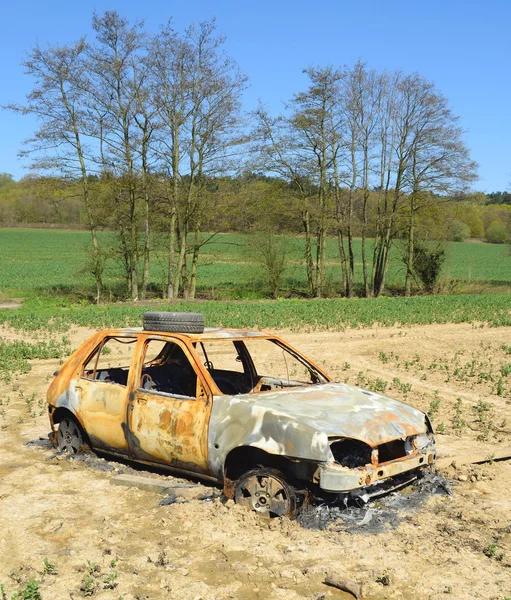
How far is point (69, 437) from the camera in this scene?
7.38 m

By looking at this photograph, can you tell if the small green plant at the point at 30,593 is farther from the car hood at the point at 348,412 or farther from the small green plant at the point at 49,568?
the car hood at the point at 348,412

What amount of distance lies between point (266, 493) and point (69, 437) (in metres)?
2.88

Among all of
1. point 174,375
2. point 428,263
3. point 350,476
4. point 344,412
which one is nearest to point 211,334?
point 174,375

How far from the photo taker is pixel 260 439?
5.45 metres

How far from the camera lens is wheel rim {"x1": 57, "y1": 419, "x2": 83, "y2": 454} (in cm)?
728

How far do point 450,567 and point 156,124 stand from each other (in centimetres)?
2886

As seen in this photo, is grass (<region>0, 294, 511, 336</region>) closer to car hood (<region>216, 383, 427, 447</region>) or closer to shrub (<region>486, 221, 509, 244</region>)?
car hood (<region>216, 383, 427, 447</region>)

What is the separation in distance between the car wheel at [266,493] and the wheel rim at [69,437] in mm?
2457

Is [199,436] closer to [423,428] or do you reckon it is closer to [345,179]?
[423,428]

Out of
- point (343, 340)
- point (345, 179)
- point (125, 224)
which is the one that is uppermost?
point (345, 179)

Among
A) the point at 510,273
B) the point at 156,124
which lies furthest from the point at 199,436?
the point at 510,273

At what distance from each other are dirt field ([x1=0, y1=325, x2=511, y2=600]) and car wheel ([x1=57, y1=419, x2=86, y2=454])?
0.65ft

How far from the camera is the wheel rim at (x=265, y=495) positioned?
5340mm

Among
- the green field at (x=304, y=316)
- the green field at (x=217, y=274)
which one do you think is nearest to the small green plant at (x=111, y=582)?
the green field at (x=304, y=316)
